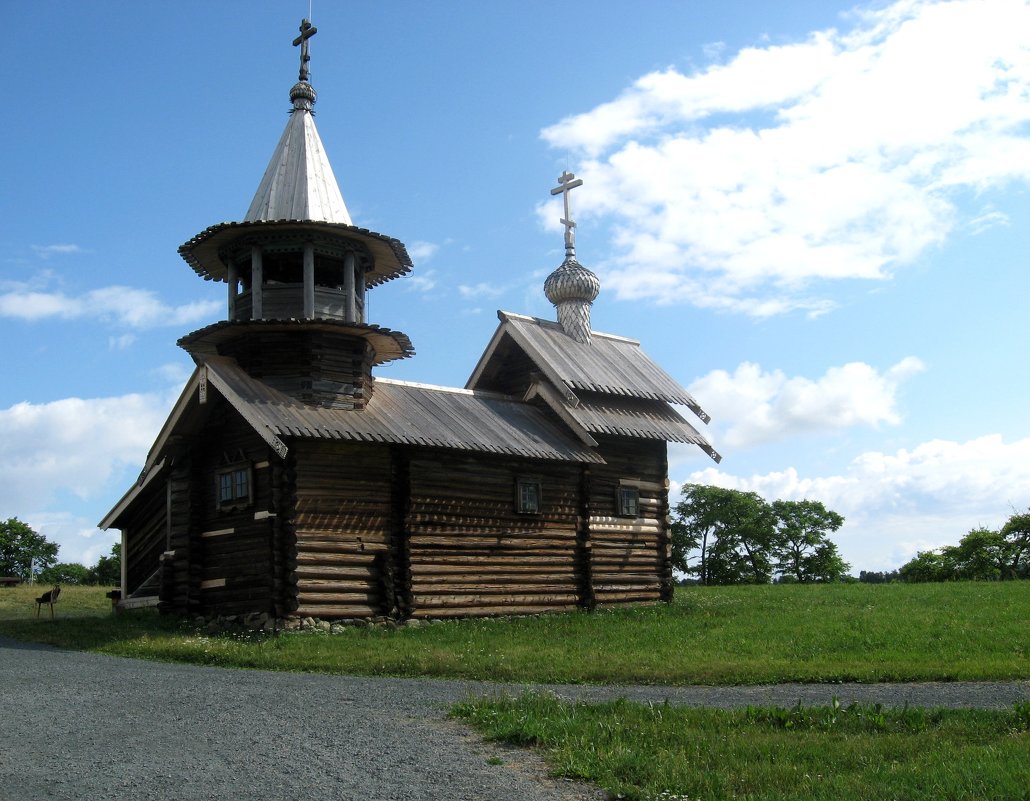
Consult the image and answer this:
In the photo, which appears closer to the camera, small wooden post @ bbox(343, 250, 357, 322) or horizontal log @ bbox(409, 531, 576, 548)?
horizontal log @ bbox(409, 531, 576, 548)

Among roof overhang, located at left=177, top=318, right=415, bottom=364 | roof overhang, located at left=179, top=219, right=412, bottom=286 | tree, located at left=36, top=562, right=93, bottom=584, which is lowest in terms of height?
tree, located at left=36, top=562, right=93, bottom=584

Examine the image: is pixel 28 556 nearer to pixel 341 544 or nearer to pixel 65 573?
pixel 65 573

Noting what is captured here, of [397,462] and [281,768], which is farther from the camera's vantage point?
[397,462]

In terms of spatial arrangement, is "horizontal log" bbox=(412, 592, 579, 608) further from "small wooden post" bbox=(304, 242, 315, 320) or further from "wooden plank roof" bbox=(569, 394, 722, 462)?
"small wooden post" bbox=(304, 242, 315, 320)

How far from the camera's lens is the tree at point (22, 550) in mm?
75562

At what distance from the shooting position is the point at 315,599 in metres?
21.6

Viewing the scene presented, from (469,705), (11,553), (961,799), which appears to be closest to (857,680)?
(469,705)

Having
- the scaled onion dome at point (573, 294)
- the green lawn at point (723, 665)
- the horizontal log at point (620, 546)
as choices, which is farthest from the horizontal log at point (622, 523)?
the scaled onion dome at point (573, 294)

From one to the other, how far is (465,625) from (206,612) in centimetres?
553

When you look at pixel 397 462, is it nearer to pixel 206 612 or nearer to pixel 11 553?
pixel 206 612

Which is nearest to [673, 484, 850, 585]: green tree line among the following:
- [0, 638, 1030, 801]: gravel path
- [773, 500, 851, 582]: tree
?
[773, 500, 851, 582]: tree

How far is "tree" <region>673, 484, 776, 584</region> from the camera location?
57156 millimetres

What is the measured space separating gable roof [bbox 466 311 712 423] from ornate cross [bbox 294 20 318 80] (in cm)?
821

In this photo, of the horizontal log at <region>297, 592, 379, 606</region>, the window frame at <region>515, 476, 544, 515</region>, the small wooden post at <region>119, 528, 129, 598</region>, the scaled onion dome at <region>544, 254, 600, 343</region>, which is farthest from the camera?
the scaled onion dome at <region>544, 254, 600, 343</region>
